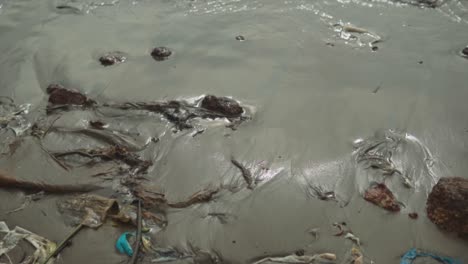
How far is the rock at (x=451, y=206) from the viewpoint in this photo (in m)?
2.74

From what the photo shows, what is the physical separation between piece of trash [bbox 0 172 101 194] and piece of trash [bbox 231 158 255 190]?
1.13 metres

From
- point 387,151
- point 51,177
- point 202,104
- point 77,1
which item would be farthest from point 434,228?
point 77,1

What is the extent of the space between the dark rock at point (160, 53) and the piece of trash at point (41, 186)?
1.86m

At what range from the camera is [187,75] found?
4.23 meters

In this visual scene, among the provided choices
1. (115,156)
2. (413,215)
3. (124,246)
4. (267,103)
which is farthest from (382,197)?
(115,156)

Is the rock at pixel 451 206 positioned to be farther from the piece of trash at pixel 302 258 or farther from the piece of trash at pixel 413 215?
the piece of trash at pixel 302 258

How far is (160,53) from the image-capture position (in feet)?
14.8

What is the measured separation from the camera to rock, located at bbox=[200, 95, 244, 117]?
12.1 ft

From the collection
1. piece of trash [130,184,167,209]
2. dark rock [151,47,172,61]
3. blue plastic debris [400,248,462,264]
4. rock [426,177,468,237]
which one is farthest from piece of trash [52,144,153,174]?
rock [426,177,468,237]

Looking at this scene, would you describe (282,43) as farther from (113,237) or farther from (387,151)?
(113,237)

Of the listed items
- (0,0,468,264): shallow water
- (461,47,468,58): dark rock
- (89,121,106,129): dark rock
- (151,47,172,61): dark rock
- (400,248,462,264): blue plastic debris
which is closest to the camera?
(400,248,462,264): blue plastic debris

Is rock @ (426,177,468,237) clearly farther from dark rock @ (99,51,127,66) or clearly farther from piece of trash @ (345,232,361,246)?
dark rock @ (99,51,127,66)

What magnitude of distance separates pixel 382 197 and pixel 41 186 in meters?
2.69

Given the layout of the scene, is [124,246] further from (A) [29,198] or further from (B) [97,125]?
(B) [97,125]
